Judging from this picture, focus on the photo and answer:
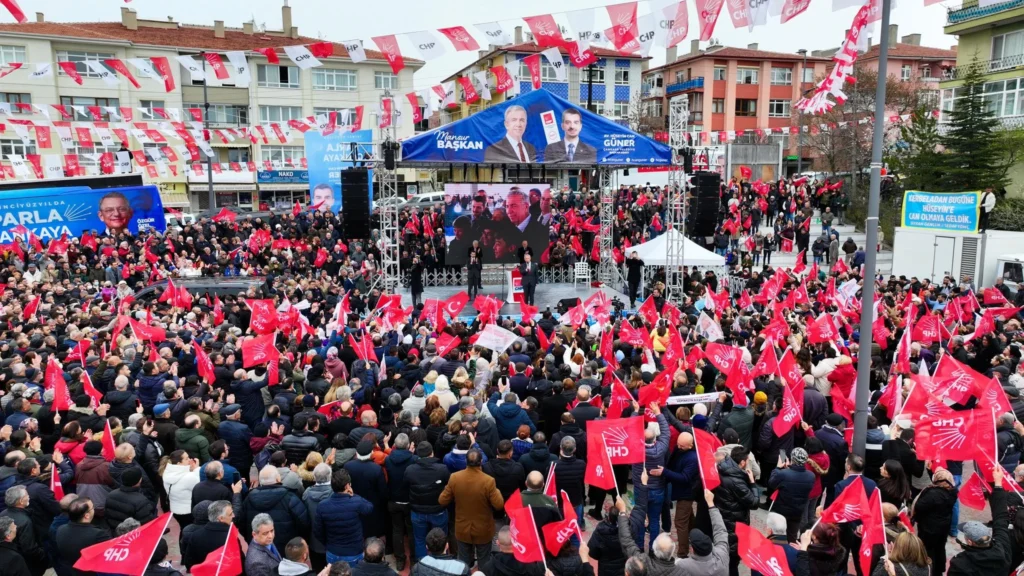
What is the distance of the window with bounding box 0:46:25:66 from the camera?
43.4 m

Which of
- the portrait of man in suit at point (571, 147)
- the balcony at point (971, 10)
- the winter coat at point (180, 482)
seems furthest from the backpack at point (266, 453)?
the balcony at point (971, 10)

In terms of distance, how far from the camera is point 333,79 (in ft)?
167

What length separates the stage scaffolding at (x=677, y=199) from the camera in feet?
59.9

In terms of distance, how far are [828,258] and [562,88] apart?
32705 millimetres

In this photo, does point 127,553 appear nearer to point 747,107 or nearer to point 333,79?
point 333,79

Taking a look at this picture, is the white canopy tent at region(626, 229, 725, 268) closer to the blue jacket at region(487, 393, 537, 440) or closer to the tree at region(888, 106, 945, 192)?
the blue jacket at region(487, 393, 537, 440)

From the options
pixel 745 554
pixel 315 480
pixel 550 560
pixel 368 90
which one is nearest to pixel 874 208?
pixel 745 554

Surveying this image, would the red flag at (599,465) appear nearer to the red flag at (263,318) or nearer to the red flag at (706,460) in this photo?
the red flag at (706,460)

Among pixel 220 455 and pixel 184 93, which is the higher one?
pixel 184 93

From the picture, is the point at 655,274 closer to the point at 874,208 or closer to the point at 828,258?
the point at 828,258

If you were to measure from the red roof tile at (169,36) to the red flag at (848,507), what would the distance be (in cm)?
4312

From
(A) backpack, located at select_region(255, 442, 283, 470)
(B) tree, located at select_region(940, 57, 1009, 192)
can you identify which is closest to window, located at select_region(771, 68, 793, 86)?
(B) tree, located at select_region(940, 57, 1009, 192)

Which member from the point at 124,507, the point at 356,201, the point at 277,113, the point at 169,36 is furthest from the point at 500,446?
the point at 169,36

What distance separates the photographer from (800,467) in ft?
21.2
